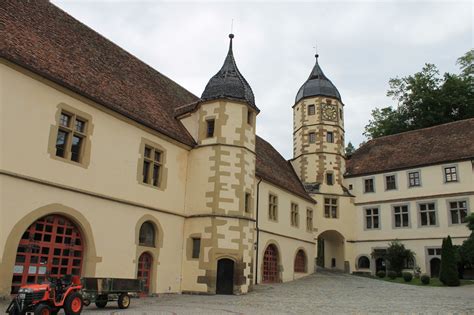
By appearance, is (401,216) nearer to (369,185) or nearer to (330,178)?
(369,185)

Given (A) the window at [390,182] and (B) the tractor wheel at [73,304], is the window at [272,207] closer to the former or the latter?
(A) the window at [390,182]

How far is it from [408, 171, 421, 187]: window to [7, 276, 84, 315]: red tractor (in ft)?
83.8

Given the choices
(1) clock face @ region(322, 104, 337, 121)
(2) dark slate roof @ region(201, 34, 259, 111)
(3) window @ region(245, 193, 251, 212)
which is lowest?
(3) window @ region(245, 193, 251, 212)

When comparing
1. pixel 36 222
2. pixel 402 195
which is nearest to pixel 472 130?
pixel 402 195

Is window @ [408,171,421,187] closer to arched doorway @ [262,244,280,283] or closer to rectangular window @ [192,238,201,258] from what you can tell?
arched doorway @ [262,244,280,283]

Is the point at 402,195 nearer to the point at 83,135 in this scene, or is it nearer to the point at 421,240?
the point at 421,240

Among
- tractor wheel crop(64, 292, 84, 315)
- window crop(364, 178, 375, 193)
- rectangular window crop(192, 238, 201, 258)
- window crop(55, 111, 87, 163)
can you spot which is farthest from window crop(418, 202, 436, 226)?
tractor wheel crop(64, 292, 84, 315)

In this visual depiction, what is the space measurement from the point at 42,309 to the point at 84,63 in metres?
10.3

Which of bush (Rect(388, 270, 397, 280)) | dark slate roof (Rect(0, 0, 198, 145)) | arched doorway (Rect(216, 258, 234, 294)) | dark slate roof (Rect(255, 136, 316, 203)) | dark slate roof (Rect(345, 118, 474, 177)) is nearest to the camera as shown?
dark slate roof (Rect(0, 0, 198, 145))

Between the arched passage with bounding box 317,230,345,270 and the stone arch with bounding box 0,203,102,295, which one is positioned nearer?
the stone arch with bounding box 0,203,102,295

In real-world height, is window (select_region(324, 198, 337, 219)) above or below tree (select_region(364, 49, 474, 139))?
below

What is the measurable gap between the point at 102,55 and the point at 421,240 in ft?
77.0

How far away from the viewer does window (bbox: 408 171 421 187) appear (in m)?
30.6

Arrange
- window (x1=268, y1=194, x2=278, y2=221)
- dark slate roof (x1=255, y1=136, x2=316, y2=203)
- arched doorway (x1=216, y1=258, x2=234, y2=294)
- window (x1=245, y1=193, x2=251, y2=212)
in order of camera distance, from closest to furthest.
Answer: arched doorway (x1=216, y1=258, x2=234, y2=294)
window (x1=245, y1=193, x2=251, y2=212)
window (x1=268, y1=194, x2=278, y2=221)
dark slate roof (x1=255, y1=136, x2=316, y2=203)
